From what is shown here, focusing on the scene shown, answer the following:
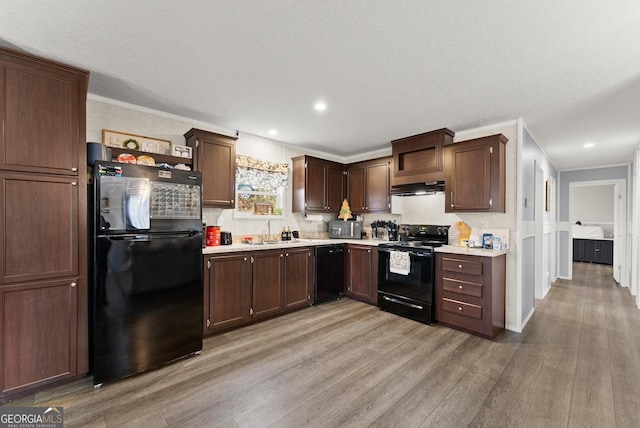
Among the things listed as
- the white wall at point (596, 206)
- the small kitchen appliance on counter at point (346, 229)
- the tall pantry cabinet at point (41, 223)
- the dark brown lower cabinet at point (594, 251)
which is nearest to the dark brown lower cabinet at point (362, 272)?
the small kitchen appliance on counter at point (346, 229)

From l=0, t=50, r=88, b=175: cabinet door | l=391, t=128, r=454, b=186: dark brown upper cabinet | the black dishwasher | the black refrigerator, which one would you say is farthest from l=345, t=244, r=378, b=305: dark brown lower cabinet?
l=0, t=50, r=88, b=175: cabinet door

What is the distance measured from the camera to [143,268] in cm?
234

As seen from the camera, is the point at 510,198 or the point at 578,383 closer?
the point at 578,383

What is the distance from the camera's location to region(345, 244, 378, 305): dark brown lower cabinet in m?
4.16

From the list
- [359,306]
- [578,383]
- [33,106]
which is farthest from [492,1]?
[359,306]

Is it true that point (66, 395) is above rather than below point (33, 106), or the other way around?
below

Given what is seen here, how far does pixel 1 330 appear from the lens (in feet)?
6.20

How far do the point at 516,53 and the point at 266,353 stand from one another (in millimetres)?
3207

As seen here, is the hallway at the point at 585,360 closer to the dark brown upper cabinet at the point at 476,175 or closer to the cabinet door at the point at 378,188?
the dark brown upper cabinet at the point at 476,175

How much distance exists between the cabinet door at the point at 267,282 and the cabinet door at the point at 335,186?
155 centimetres

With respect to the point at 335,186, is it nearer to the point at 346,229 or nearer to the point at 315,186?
the point at 315,186

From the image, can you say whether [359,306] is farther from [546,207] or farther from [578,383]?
[546,207]

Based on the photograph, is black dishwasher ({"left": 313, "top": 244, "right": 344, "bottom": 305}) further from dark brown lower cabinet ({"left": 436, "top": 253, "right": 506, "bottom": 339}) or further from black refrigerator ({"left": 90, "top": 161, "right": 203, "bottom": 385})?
black refrigerator ({"left": 90, "top": 161, "right": 203, "bottom": 385})

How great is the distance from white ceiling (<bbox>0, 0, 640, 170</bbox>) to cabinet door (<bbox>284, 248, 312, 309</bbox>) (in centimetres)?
177
